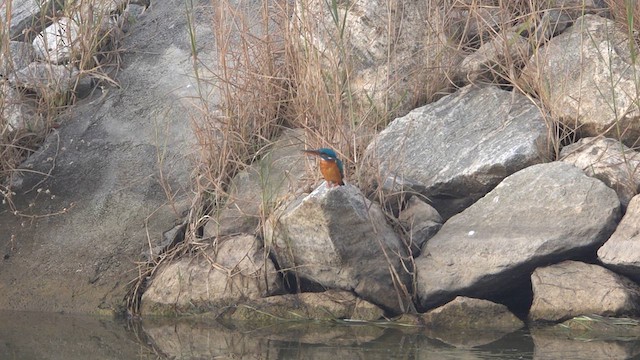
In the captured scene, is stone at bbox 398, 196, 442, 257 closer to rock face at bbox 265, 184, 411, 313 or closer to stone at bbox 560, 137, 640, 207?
rock face at bbox 265, 184, 411, 313

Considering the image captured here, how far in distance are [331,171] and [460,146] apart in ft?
3.58

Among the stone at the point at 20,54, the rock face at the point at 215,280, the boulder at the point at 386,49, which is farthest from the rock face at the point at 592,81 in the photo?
the stone at the point at 20,54

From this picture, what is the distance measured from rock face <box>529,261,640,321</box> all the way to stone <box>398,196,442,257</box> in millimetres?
680

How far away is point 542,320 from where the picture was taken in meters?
5.30

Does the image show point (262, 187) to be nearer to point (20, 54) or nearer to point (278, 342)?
point (278, 342)

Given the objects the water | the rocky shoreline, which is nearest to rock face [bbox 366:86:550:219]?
the rocky shoreline

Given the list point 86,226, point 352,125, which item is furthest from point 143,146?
point 352,125

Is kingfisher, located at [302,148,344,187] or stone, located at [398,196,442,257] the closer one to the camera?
kingfisher, located at [302,148,344,187]

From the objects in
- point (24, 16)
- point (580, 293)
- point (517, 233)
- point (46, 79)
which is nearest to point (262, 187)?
point (517, 233)

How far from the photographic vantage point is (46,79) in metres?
7.18

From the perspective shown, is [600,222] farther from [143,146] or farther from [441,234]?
[143,146]

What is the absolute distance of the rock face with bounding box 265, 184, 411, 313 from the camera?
541 cm

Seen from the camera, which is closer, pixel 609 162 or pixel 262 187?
pixel 609 162

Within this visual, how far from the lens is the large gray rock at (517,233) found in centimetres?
534
